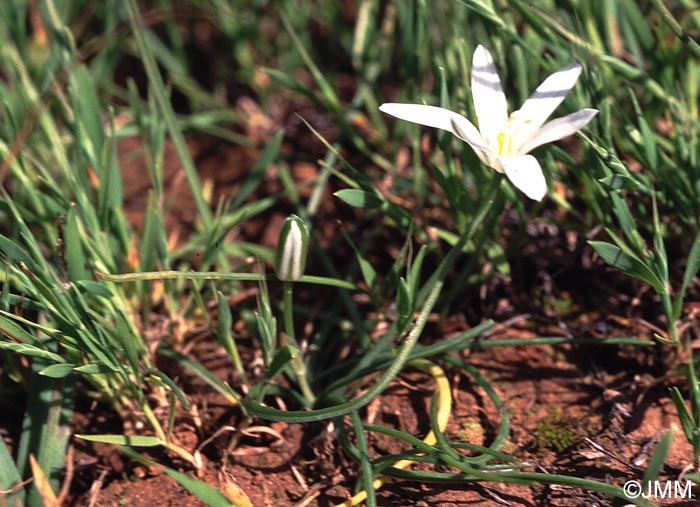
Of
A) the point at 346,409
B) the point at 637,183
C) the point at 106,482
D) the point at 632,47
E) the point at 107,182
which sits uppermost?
the point at 632,47

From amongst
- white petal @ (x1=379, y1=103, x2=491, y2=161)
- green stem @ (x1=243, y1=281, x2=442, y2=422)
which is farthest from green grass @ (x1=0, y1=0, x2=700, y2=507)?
white petal @ (x1=379, y1=103, x2=491, y2=161)

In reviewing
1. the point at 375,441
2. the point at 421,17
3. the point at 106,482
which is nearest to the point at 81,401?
the point at 106,482

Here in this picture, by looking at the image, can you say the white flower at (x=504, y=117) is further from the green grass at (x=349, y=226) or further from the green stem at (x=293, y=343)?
the green stem at (x=293, y=343)

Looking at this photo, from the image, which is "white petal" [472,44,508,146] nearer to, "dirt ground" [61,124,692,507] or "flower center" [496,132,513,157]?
"flower center" [496,132,513,157]

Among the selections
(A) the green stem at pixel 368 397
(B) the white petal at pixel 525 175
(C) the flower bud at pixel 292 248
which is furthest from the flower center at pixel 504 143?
(C) the flower bud at pixel 292 248

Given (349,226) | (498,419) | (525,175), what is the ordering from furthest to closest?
(349,226), (498,419), (525,175)

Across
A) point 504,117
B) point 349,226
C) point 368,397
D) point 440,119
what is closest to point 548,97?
point 504,117

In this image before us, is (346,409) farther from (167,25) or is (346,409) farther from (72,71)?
(167,25)

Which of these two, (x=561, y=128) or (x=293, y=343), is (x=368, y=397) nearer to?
(x=293, y=343)
